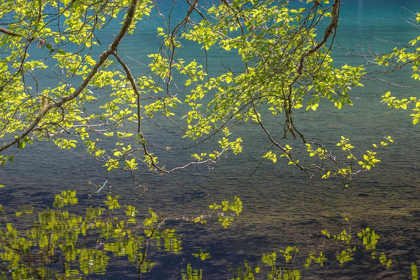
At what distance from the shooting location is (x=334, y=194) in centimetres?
1138

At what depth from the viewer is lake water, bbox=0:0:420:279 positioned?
27.0 feet

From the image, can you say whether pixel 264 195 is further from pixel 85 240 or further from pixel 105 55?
pixel 105 55

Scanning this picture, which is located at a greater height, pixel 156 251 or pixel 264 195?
pixel 264 195

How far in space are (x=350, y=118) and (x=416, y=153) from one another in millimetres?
4416

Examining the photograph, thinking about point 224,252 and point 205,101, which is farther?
point 205,101

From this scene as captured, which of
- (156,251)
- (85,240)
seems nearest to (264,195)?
(156,251)

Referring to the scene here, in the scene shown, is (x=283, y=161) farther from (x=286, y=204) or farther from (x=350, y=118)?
(x=350, y=118)

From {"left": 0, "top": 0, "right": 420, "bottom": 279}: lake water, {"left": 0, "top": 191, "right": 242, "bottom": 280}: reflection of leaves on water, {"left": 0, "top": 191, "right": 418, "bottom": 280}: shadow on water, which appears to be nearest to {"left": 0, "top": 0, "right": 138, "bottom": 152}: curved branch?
{"left": 0, "top": 191, "right": 242, "bottom": 280}: reflection of leaves on water

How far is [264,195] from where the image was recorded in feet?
37.4

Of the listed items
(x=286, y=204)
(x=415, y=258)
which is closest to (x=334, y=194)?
(x=286, y=204)

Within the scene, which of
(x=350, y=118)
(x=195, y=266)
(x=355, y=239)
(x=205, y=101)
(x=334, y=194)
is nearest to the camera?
(x=195, y=266)

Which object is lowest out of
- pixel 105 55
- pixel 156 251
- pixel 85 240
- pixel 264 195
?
pixel 156 251

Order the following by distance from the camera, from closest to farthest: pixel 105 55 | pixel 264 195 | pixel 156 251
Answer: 1. pixel 105 55
2. pixel 156 251
3. pixel 264 195

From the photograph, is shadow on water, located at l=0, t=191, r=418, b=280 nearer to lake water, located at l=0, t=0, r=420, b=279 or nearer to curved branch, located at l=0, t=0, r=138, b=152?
lake water, located at l=0, t=0, r=420, b=279
